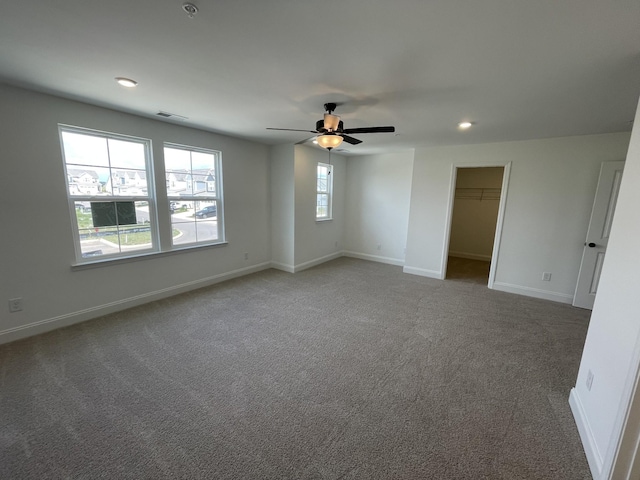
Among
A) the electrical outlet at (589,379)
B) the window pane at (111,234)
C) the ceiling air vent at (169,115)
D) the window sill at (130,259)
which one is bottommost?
the electrical outlet at (589,379)

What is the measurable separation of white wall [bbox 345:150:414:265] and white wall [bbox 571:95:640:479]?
3.96 metres

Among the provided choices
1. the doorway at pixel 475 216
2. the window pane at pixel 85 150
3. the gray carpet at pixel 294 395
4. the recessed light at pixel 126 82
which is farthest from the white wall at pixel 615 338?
the window pane at pixel 85 150

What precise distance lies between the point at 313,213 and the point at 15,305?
13.7ft

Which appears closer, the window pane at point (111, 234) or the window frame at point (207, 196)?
the window pane at point (111, 234)

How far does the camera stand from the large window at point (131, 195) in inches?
114

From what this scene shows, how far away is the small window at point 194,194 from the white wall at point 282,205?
1.07 metres

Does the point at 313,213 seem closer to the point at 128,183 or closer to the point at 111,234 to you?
the point at 128,183

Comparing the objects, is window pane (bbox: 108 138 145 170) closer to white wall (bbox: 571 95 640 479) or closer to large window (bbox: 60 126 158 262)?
large window (bbox: 60 126 158 262)

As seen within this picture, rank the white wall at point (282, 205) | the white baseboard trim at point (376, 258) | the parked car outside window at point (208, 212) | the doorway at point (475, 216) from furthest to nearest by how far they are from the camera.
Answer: the doorway at point (475, 216) < the white baseboard trim at point (376, 258) < the white wall at point (282, 205) < the parked car outside window at point (208, 212)

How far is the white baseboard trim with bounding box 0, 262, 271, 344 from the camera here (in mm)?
2594

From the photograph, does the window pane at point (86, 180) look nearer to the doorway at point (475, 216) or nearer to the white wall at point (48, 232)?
the white wall at point (48, 232)

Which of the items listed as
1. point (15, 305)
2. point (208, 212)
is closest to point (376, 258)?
point (208, 212)

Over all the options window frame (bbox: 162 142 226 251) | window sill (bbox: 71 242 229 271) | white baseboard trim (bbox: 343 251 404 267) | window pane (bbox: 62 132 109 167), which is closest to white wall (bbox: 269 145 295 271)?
window frame (bbox: 162 142 226 251)

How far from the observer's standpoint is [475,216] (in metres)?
6.36
